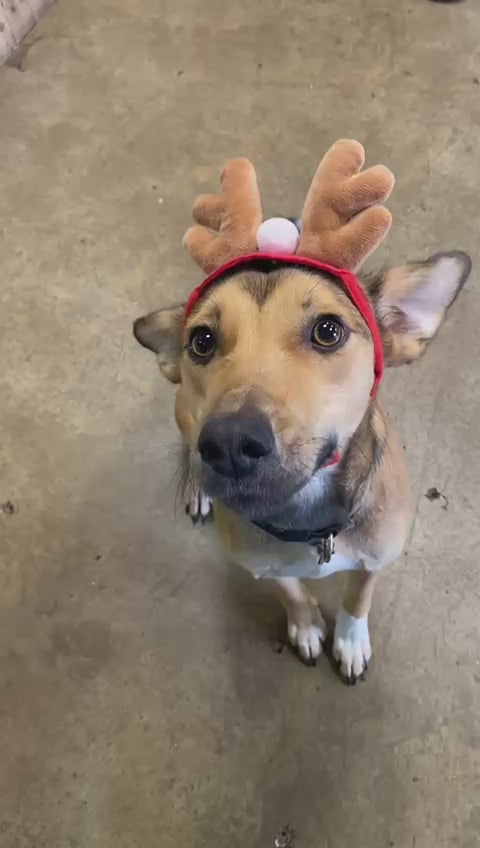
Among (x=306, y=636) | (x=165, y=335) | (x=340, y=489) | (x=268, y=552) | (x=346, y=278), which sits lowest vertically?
(x=306, y=636)

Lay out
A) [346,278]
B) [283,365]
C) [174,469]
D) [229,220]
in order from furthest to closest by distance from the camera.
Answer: [174,469]
[229,220]
[346,278]
[283,365]

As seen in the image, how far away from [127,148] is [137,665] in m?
2.06

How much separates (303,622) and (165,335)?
3.03 feet

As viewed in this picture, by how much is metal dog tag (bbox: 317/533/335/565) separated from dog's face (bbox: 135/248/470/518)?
0.26 metres

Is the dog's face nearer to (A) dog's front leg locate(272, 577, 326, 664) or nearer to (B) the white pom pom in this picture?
(B) the white pom pom

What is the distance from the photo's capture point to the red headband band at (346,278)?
1642mm

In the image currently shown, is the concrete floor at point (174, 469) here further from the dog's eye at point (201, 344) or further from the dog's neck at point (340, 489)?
the dog's eye at point (201, 344)

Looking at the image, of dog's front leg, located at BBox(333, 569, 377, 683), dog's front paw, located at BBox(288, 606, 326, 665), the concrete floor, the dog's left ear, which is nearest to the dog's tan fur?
the dog's left ear

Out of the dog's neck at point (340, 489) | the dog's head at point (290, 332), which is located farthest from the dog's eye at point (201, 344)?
the dog's neck at point (340, 489)

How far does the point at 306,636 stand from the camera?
7.77ft

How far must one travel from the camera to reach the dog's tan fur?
1.46 meters

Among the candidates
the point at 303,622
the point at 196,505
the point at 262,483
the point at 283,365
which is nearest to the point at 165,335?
the point at 283,365

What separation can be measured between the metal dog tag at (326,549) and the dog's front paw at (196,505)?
2.60 feet

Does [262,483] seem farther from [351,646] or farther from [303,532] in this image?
[351,646]
